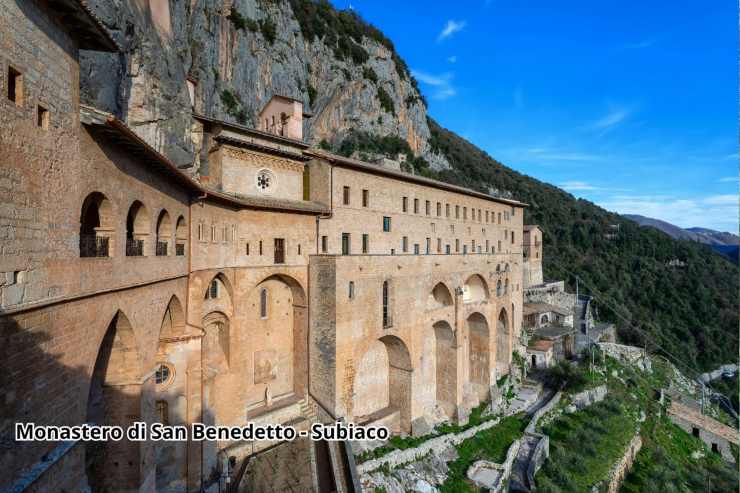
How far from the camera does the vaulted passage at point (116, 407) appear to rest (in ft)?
27.9

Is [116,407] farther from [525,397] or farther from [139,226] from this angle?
[525,397]

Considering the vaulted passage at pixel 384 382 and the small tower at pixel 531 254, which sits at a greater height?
the small tower at pixel 531 254

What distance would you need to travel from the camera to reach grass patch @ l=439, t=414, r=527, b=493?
1791 cm

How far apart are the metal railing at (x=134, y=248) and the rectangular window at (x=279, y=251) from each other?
7.74m

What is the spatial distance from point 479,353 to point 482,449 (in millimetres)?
6718

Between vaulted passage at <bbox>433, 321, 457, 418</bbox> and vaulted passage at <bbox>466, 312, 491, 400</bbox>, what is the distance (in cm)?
375

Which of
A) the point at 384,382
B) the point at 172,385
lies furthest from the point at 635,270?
the point at 172,385

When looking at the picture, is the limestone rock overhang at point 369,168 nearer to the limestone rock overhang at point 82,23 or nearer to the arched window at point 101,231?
the arched window at point 101,231

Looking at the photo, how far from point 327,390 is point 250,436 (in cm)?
348

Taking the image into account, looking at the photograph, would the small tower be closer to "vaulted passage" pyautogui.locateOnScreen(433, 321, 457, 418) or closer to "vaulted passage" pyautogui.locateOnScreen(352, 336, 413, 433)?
"vaulted passage" pyautogui.locateOnScreen(433, 321, 457, 418)

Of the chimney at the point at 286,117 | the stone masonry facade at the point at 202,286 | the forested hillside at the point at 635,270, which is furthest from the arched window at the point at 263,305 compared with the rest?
the forested hillside at the point at 635,270

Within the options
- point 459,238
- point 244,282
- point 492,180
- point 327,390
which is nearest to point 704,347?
point 492,180

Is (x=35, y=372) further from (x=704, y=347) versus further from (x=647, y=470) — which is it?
(x=704, y=347)

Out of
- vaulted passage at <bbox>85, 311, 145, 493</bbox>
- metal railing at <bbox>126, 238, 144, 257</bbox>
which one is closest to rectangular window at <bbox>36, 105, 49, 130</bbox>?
metal railing at <bbox>126, 238, 144, 257</bbox>
